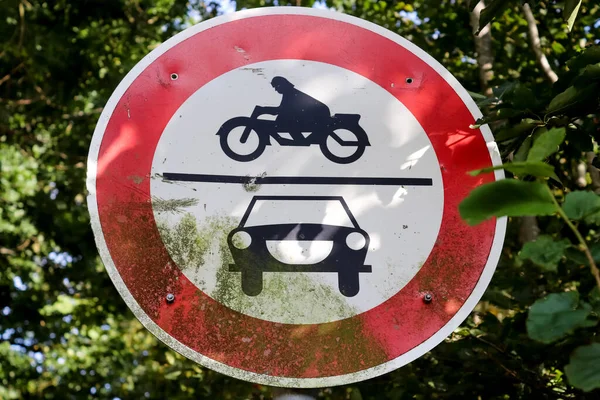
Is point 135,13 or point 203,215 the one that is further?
point 135,13

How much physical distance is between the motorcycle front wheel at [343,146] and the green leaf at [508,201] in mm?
622

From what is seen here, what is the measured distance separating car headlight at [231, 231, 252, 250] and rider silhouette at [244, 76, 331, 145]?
22 centimetres

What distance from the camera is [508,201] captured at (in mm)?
927

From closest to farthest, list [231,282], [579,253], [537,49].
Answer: [579,253] < [231,282] < [537,49]

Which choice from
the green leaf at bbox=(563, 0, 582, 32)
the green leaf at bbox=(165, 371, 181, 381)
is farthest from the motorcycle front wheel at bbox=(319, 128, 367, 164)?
the green leaf at bbox=(165, 371, 181, 381)

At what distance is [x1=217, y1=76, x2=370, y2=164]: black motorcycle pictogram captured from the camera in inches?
61.2

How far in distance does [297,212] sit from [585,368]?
70cm

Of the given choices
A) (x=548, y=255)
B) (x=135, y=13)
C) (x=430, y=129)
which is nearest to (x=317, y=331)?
(x=430, y=129)

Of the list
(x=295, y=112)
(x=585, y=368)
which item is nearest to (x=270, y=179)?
(x=295, y=112)

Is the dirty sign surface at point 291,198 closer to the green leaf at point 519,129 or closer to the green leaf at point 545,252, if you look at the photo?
the green leaf at point 519,129

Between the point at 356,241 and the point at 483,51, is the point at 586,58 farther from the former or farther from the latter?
the point at 483,51

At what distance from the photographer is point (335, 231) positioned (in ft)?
4.94

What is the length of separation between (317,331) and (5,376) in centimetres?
528

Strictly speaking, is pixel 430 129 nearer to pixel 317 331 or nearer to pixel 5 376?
pixel 317 331
